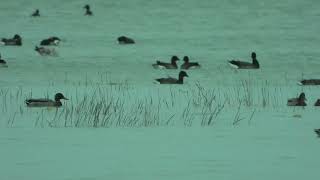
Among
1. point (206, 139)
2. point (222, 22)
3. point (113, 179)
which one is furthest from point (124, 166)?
point (222, 22)

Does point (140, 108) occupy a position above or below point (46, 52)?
below

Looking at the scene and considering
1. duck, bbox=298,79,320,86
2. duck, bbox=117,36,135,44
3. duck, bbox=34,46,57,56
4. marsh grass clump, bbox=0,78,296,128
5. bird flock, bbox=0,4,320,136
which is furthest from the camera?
duck, bbox=117,36,135,44

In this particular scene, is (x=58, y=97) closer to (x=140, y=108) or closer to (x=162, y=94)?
(x=162, y=94)

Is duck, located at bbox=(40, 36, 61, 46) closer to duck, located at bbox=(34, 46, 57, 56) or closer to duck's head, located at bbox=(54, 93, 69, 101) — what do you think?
duck, located at bbox=(34, 46, 57, 56)

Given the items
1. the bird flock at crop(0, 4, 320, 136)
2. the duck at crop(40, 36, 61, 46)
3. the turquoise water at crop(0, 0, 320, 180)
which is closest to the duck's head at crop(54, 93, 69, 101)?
the bird flock at crop(0, 4, 320, 136)

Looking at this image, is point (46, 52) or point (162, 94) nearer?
point (162, 94)

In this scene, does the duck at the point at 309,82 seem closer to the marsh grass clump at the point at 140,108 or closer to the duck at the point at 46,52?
the marsh grass clump at the point at 140,108

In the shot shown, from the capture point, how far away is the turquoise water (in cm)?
821

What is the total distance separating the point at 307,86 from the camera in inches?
680

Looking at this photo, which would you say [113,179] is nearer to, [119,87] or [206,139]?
[206,139]

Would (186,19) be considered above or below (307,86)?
above

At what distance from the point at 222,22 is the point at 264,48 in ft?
22.7

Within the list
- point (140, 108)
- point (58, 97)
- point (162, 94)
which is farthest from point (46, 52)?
point (140, 108)

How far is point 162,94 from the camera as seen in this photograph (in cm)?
1567
